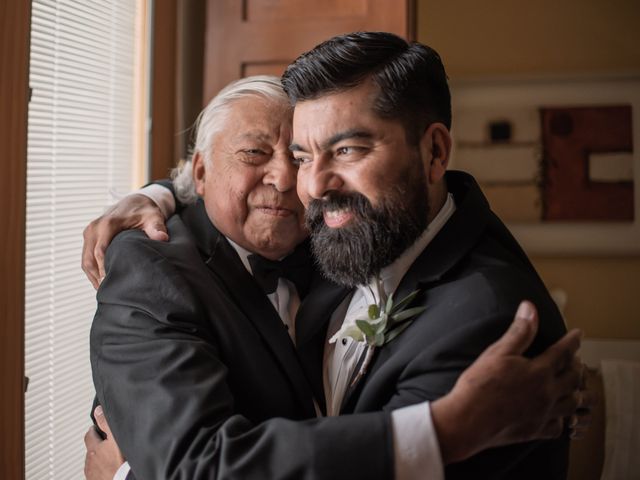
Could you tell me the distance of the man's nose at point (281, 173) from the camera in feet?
5.67

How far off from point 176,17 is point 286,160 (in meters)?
1.45

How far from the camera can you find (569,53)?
157 inches

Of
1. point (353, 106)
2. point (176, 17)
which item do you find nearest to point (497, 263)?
point (353, 106)

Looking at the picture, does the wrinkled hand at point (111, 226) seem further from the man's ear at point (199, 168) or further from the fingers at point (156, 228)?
the man's ear at point (199, 168)

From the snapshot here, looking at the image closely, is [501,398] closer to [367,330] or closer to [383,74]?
[367,330]

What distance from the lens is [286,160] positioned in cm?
174

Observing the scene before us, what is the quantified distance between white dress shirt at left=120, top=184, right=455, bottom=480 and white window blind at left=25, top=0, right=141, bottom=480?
289mm

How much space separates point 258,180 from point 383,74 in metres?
0.43

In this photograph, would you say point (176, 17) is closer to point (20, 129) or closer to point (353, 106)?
point (20, 129)

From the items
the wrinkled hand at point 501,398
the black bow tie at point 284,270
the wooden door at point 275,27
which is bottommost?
the wrinkled hand at point 501,398

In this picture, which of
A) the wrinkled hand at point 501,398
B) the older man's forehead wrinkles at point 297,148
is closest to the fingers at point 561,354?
the wrinkled hand at point 501,398

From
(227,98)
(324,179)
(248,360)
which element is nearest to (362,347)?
(248,360)

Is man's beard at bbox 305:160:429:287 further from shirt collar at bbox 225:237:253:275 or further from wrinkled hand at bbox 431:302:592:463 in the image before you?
wrinkled hand at bbox 431:302:592:463

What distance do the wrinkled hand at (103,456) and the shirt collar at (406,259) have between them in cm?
69
